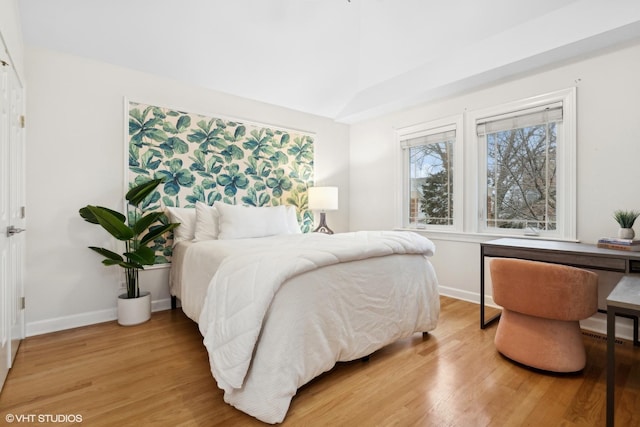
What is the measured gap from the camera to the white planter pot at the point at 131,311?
266 centimetres

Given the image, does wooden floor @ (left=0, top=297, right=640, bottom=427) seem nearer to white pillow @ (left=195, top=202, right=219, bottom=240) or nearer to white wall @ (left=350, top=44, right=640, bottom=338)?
white pillow @ (left=195, top=202, right=219, bottom=240)

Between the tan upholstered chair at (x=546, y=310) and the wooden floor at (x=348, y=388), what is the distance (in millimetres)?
111

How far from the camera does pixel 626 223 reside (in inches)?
88.2

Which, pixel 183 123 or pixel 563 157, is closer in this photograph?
pixel 563 157

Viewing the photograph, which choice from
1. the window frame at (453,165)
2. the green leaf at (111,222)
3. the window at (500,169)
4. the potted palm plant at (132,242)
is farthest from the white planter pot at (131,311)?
the window at (500,169)

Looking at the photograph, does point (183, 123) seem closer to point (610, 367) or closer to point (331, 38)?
point (331, 38)

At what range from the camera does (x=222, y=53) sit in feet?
10.0

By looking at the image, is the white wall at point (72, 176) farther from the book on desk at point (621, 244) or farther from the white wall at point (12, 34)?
the book on desk at point (621, 244)

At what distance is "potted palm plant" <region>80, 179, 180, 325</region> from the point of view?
2479mm

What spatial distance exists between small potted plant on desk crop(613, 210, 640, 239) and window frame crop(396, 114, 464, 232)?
4.29ft

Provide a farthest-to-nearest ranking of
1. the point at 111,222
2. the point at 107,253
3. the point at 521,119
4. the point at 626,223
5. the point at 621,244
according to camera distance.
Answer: the point at 521,119, the point at 107,253, the point at 111,222, the point at 626,223, the point at 621,244

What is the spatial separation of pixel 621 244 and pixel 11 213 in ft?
13.4

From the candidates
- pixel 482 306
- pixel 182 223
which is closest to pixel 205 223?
pixel 182 223

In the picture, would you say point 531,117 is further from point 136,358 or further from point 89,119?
point 89,119
